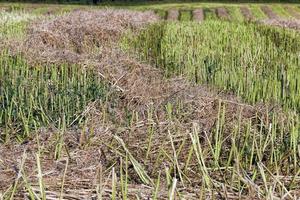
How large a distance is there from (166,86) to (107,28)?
4.26 m

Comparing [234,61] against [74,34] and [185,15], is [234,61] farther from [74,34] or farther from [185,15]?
[185,15]

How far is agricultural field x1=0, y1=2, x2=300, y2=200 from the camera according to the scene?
6.98 ft

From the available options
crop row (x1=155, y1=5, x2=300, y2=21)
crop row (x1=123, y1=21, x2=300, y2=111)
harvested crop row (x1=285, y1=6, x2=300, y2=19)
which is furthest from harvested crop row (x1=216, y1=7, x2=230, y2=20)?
crop row (x1=123, y1=21, x2=300, y2=111)

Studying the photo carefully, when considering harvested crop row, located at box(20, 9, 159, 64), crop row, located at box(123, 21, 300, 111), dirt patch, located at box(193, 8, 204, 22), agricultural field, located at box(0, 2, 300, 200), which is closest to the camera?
agricultural field, located at box(0, 2, 300, 200)

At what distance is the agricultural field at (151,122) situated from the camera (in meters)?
2.13

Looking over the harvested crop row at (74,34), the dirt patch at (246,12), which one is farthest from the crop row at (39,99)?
the dirt patch at (246,12)

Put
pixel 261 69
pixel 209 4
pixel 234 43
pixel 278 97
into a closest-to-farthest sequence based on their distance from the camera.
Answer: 1. pixel 278 97
2. pixel 261 69
3. pixel 234 43
4. pixel 209 4

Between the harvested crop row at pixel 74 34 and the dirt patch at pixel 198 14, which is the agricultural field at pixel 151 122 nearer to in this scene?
the harvested crop row at pixel 74 34

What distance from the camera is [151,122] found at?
2.89 m

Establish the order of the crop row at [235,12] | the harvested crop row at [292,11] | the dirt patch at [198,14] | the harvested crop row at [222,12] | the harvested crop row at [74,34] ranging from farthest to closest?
the harvested crop row at [292,11] < the harvested crop row at [222,12] < the crop row at [235,12] < the dirt patch at [198,14] < the harvested crop row at [74,34]

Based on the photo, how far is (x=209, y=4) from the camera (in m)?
16.6

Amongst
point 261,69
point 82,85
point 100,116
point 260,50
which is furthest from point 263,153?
point 260,50

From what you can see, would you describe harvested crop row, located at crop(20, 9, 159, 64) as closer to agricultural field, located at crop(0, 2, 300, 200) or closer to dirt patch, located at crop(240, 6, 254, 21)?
agricultural field, located at crop(0, 2, 300, 200)

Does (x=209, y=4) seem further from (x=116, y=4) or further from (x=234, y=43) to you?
(x=234, y=43)
